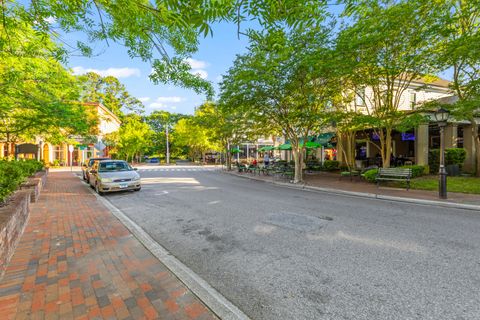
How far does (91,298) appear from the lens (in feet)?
9.02

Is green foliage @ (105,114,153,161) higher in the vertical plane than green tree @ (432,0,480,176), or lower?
lower

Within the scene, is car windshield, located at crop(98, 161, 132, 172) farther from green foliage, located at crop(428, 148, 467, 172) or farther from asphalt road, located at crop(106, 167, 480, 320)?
green foliage, located at crop(428, 148, 467, 172)

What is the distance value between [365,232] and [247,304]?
3.61m

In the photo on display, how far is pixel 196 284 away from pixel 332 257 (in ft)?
7.44

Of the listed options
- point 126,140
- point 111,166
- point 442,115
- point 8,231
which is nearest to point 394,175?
point 442,115

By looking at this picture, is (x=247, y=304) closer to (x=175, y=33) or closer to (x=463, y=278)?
(x=463, y=278)

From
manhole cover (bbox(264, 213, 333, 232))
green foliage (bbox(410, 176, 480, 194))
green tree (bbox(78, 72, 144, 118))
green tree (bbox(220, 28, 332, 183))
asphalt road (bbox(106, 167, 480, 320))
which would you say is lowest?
asphalt road (bbox(106, 167, 480, 320))

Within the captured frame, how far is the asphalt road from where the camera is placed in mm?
2689

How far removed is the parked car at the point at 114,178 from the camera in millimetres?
10281

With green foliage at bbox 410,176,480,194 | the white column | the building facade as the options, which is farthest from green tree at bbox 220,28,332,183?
the white column

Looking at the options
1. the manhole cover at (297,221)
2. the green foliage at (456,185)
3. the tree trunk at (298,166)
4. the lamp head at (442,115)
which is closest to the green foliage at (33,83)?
the manhole cover at (297,221)

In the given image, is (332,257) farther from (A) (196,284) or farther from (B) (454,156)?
(B) (454,156)

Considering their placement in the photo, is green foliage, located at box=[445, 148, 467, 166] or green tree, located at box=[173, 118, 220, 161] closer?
green foliage, located at box=[445, 148, 467, 166]

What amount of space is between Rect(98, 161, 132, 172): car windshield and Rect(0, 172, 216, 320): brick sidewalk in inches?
262
